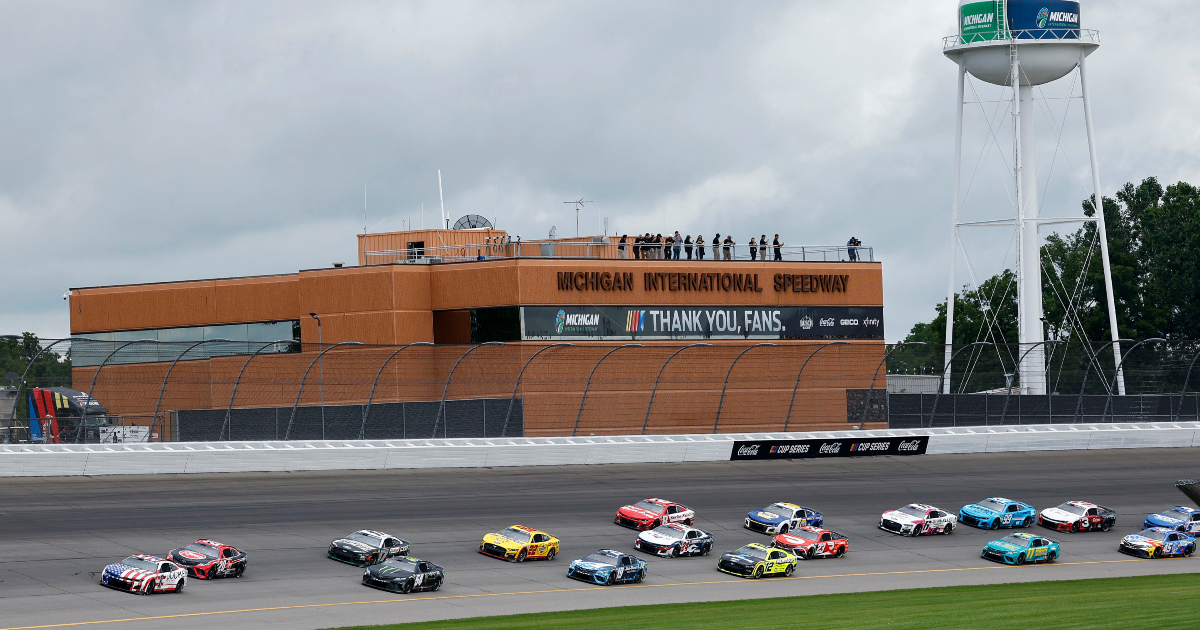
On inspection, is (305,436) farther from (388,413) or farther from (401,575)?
(401,575)

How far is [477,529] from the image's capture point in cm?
3225

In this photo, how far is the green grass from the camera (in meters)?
23.2

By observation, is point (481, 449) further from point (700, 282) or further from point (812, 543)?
point (700, 282)

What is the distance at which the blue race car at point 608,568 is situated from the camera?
92.4 feet

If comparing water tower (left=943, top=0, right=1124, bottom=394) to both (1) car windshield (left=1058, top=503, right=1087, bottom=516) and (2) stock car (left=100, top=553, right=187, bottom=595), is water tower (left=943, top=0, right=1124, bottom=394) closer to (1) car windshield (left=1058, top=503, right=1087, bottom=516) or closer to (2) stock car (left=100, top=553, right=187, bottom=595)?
(1) car windshield (left=1058, top=503, right=1087, bottom=516)

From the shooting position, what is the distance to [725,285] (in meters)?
56.5

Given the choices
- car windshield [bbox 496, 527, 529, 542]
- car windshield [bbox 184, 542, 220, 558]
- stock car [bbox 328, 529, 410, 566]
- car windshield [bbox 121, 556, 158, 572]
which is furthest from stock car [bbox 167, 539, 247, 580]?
car windshield [bbox 496, 527, 529, 542]

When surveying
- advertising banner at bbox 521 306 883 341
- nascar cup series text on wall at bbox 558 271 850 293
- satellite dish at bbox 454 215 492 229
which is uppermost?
satellite dish at bbox 454 215 492 229

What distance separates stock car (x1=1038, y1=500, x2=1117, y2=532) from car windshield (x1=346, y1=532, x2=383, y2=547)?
17975 millimetres

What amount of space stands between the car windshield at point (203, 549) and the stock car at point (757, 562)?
35.0 ft

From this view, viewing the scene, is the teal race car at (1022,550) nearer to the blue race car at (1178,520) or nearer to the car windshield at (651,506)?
the blue race car at (1178,520)

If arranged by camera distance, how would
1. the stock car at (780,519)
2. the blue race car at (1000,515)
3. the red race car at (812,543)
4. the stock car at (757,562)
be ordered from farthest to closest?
1. the blue race car at (1000,515)
2. the stock car at (780,519)
3. the red race car at (812,543)
4. the stock car at (757,562)

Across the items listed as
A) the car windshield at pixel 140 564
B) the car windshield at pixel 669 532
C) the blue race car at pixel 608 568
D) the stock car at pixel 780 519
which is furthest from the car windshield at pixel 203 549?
the stock car at pixel 780 519

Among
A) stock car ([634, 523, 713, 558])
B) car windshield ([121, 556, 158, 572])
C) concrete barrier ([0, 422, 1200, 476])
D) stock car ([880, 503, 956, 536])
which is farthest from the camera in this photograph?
concrete barrier ([0, 422, 1200, 476])
